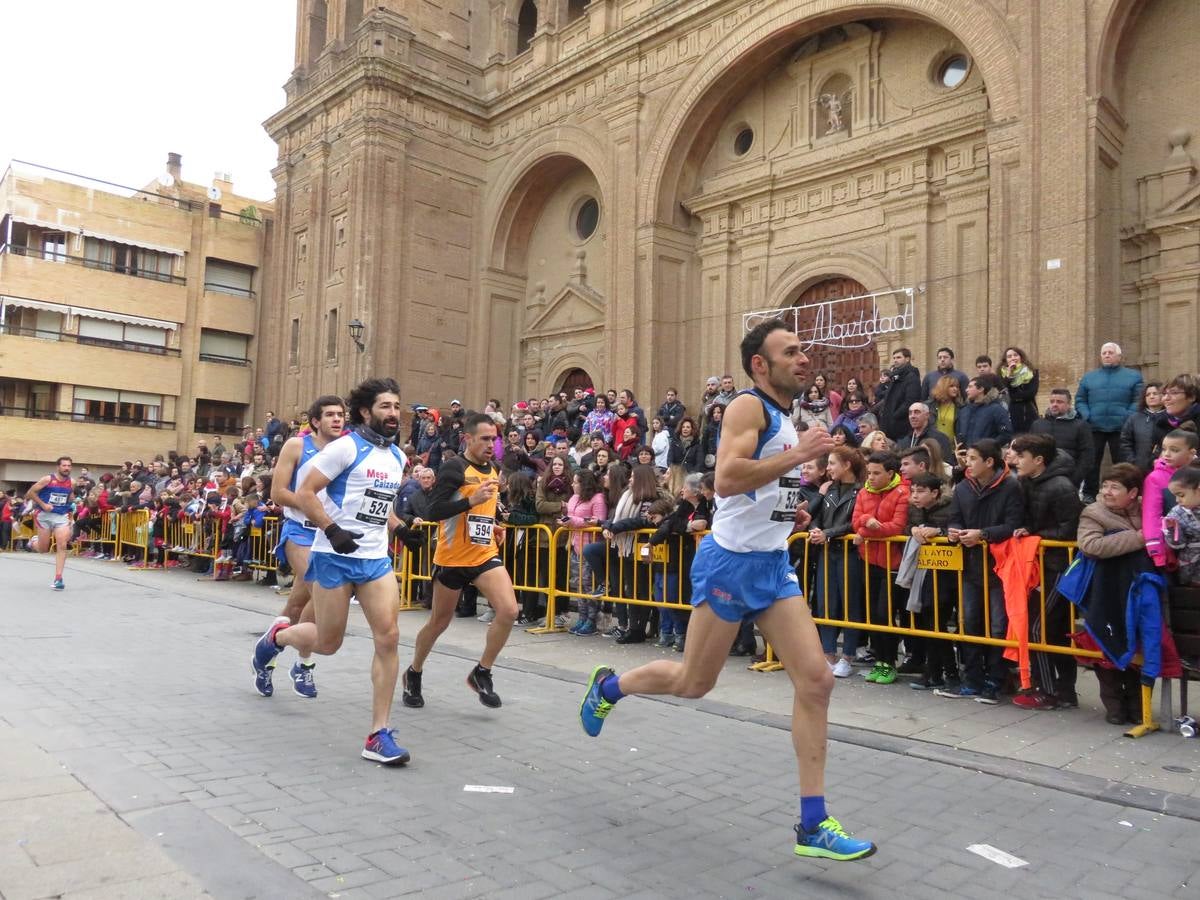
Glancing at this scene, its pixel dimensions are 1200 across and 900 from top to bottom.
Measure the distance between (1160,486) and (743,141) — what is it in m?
17.7

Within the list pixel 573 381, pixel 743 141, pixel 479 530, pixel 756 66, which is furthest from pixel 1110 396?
pixel 573 381

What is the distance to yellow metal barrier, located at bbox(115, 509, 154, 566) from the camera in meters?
19.7

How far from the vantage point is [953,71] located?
716 inches

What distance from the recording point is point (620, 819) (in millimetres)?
4219

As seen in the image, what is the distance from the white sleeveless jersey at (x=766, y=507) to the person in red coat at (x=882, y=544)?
12.7 feet

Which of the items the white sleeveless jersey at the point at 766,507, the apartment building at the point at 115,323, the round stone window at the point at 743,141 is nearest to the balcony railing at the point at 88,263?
the apartment building at the point at 115,323

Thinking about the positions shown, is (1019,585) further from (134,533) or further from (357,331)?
(357,331)

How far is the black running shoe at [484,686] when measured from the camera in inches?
248

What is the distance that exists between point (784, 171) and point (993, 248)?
19.8 feet

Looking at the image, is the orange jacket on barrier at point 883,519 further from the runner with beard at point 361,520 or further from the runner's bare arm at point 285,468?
the runner's bare arm at point 285,468

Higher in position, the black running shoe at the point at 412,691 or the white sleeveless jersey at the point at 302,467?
the white sleeveless jersey at the point at 302,467

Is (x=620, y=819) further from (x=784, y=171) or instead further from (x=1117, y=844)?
(x=784, y=171)

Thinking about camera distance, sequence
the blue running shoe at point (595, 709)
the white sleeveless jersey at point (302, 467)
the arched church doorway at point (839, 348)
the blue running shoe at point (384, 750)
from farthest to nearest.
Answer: the arched church doorway at point (839, 348) < the white sleeveless jersey at point (302, 467) < the blue running shoe at point (384, 750) < the blue running shoe at point (595, 709)

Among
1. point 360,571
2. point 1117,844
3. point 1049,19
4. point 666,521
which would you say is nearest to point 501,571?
point 360,571
